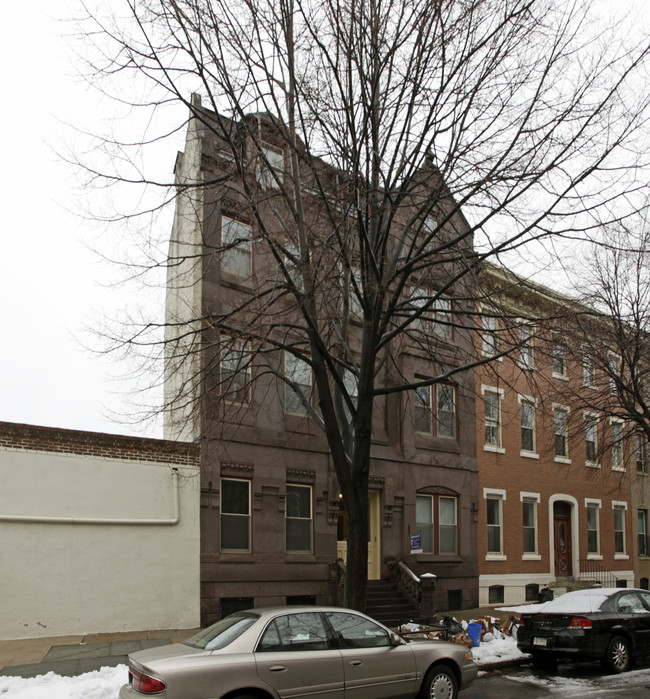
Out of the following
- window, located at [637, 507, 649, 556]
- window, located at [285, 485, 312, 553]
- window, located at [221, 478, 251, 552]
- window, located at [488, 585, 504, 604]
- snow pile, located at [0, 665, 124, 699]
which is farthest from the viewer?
window, located at [637, 507, 649, 556]

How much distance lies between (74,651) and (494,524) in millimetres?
14081

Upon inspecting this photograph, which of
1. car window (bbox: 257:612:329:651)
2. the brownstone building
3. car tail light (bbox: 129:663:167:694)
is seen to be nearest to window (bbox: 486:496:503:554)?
the brownstone building

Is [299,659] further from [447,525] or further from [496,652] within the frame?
[447,525]

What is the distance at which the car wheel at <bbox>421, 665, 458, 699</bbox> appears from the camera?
896 cm

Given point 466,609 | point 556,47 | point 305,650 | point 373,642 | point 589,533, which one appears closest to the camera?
point 305,650

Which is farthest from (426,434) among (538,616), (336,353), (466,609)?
(538,616)

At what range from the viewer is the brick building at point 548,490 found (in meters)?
21.8

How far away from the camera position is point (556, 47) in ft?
33.3

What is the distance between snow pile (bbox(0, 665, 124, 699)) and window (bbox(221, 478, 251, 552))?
577 cm

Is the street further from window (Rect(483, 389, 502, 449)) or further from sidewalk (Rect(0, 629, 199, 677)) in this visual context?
window (Rect(483, 389, 502, 449))

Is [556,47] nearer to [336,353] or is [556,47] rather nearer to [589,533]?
[336,353]

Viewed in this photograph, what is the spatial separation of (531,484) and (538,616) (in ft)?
37.9

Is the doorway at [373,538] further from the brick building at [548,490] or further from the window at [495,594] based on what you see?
the window at [495,594]

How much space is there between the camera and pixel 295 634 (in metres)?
8.15
